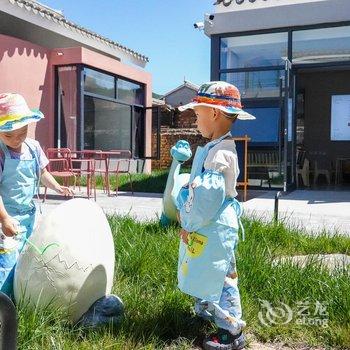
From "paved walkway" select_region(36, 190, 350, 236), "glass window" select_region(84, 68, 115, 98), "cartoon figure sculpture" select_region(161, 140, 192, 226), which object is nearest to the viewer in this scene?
"cartoon figure sculpture" select_region(161, 140, 192, 226)

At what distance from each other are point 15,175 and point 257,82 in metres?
8.10

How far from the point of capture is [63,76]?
11.8 metres

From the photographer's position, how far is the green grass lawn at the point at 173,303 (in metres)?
2.35

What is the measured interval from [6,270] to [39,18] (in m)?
9.68

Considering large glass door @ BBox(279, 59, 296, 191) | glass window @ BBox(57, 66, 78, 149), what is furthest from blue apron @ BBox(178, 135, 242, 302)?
glass window @ BBox(57, 66, 78, 149)

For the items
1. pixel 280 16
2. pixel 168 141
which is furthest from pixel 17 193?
pixel 168 141

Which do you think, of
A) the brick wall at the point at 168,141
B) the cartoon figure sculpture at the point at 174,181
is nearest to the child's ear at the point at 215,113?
the cartoon figure sculpture at the point at 174,181

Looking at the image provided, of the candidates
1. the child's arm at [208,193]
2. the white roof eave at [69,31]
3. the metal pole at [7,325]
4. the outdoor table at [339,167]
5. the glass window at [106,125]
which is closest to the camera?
the metal pole at [7,325]

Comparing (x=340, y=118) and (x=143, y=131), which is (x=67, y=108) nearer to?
(x=143, y=131)

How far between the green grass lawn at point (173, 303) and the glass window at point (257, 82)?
663cm

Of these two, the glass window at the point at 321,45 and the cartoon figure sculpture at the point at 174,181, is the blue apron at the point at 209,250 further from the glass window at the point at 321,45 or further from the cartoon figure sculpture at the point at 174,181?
the glass window at the point at 321,45

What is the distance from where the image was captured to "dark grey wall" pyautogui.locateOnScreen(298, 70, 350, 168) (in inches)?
528

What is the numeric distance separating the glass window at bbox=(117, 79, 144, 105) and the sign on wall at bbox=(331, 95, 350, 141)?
5.62m

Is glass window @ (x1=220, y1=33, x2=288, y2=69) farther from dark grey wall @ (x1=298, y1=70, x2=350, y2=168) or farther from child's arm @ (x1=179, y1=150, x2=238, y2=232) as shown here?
child's arm @ (x1=179, y1=150, x2=238, y2=232)
